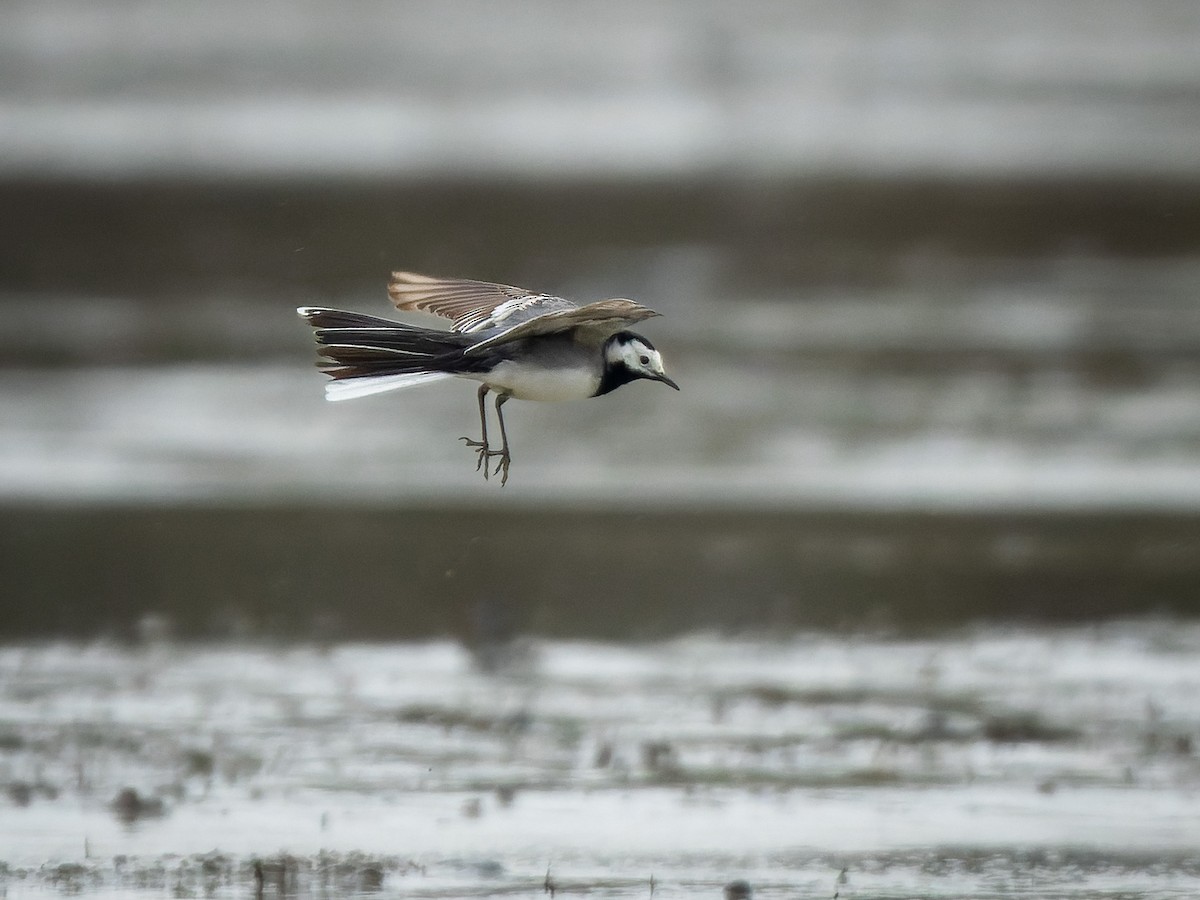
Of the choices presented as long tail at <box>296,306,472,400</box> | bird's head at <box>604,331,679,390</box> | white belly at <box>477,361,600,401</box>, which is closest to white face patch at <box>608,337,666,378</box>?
bird's head at <box>604,331,679,390</box>

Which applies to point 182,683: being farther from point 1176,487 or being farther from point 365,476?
point 1176,487

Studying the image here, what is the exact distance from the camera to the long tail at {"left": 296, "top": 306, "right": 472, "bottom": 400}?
26.5 ft

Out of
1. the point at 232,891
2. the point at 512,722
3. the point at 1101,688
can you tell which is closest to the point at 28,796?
the point at 232,891

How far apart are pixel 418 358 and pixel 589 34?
33.2 m

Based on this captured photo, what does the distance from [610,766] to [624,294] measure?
12963 millimetres

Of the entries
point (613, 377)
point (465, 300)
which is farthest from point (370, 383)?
point (465, 300)

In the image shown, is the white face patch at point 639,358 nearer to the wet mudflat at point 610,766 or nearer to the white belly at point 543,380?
the white belly at point 543,380

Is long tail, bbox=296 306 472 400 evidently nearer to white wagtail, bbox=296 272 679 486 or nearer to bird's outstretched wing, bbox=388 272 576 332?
white wagtail, bbox=296 272 679 486

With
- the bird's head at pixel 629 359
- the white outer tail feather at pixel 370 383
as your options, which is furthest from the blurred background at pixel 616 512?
the bird's head at pixel 629 359

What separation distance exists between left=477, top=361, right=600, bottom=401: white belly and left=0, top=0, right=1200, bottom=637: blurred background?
387cm

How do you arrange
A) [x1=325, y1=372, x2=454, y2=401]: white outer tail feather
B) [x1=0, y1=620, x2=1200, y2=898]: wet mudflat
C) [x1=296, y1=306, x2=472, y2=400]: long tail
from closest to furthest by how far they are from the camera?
1. [x1=325, y1=372, x2=454, y2=401]: white outer tail feather
2. [x1=296, y1=306, x2=472, y2=400]: long tail
3. [x1=0, y1=620, x2=1200, y2=898]: wet mudflat

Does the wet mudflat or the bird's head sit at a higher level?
the bird's head

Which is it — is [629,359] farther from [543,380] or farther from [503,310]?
[503,310]

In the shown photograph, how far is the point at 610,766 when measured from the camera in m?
9.68
